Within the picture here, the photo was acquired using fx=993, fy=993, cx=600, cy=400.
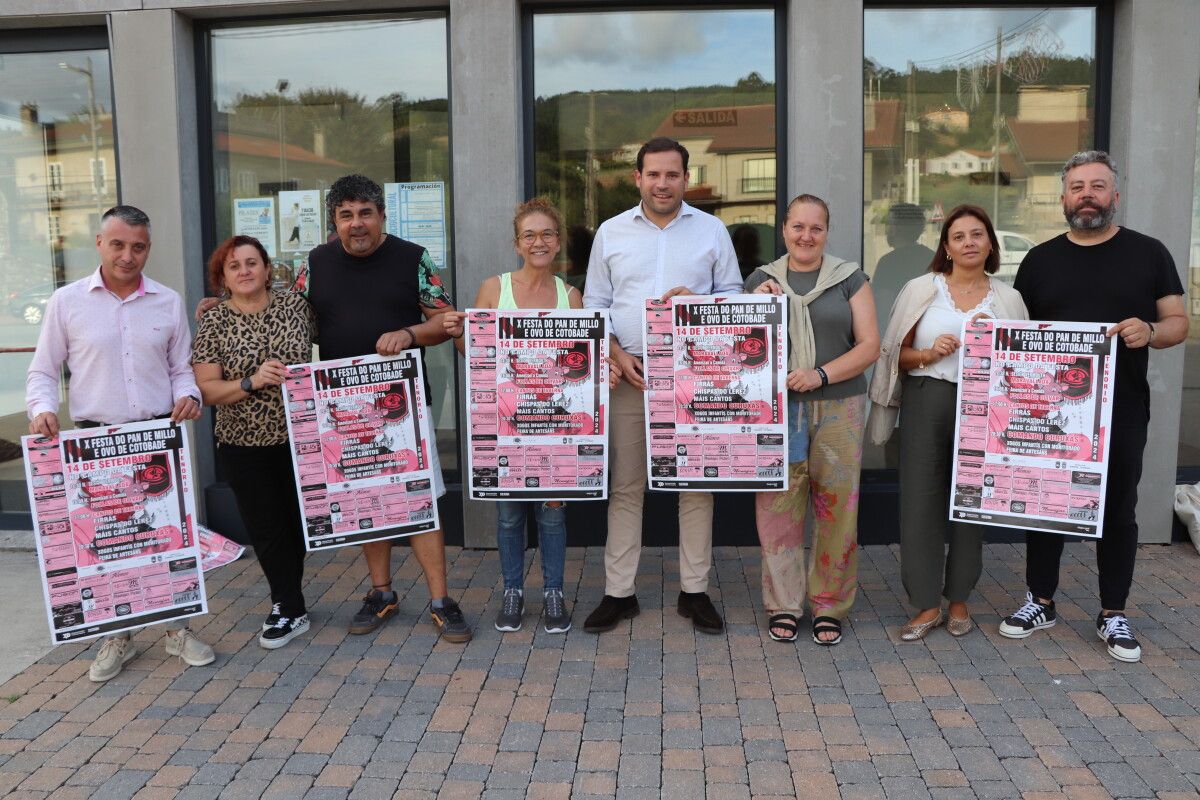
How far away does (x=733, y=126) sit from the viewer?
612 cm

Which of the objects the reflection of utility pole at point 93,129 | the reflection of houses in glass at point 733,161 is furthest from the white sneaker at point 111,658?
the reflection of houses in glass at point 733,161

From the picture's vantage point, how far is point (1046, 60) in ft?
20.0

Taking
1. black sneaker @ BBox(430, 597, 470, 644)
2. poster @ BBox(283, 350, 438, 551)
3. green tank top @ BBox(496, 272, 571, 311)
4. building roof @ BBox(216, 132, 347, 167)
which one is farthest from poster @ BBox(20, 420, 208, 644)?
building roof @ BBox(216, 132, 347, 167)

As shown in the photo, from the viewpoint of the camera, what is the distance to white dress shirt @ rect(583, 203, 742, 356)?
4520 mm

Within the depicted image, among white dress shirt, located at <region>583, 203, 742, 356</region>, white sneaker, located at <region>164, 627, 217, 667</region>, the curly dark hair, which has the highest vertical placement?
the curly dark hair

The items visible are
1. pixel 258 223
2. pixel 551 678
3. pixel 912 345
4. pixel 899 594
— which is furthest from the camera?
pixel 258 223

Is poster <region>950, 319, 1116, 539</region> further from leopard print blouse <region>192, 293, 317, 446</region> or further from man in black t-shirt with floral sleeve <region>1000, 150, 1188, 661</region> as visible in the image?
leopard print blouse <region>192, 293, 317, 446</region>

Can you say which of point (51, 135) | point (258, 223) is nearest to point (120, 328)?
point (258, 223)

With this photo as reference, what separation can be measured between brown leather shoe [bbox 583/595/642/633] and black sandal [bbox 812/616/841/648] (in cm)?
88

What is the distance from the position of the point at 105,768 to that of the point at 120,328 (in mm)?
1790

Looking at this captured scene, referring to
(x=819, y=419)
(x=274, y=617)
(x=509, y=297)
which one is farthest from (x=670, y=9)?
(x=274, y=617)

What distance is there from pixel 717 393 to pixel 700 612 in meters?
1.09

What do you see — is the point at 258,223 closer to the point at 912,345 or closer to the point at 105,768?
the point at 105,768

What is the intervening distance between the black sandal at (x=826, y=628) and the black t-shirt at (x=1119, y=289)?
153 centimetres
